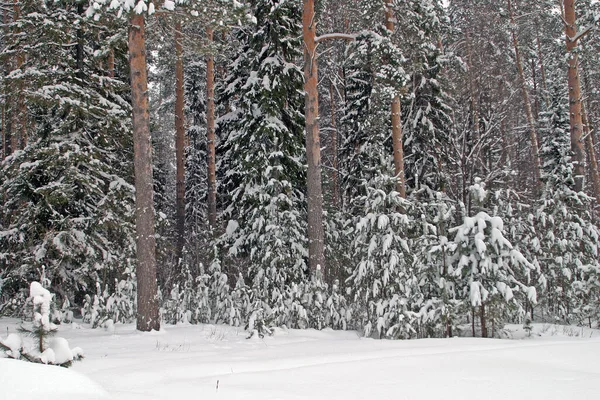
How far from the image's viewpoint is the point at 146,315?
857cm

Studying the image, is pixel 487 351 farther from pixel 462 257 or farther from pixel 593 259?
pixel 593 259

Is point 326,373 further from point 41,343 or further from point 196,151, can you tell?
point 196,151

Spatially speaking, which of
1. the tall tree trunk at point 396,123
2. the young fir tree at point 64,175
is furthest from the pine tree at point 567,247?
the young fir tree at point 64,175

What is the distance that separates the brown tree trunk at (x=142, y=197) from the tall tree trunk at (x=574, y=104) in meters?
10.5

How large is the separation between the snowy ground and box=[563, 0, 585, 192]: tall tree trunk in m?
7.08

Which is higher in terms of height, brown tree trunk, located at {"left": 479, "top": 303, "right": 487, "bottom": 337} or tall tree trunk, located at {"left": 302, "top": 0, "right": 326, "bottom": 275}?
tall tree trunk, located at {"left": 302, "top": 0, "right": 326, "bottom": 275}

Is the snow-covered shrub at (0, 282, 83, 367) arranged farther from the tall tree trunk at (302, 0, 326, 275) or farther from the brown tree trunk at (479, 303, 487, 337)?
the tall tree trunk at (302, 0, 326, 275)

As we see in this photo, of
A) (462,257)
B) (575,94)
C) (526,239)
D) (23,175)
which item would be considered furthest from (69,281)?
(575,94)

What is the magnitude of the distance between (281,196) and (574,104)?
839cm

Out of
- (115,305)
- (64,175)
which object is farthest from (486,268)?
(64,175)

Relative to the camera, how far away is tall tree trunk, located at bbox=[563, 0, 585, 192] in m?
11.5

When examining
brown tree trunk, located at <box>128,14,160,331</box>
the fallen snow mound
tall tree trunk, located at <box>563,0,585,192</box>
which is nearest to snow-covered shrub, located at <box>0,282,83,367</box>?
the fallen snow mound

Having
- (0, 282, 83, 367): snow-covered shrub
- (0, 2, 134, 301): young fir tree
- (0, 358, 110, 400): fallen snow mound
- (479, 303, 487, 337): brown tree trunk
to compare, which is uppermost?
(0, 2, 134, 301): young fir tree

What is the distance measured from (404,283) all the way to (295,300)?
260cm
